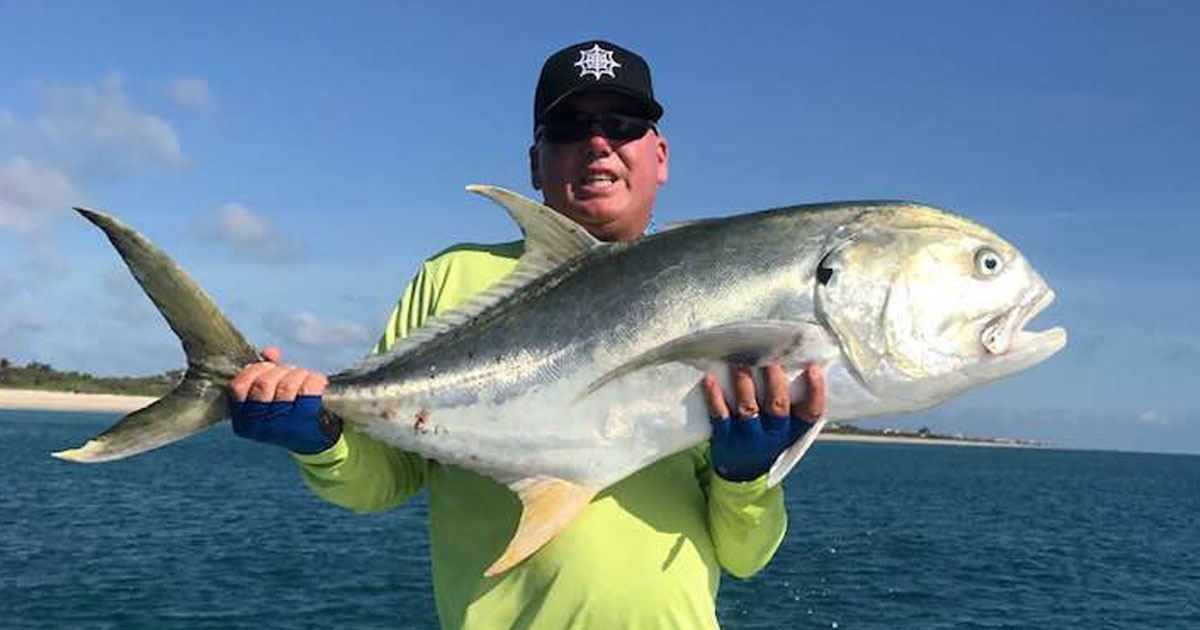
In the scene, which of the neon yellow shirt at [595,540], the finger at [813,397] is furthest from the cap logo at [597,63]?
the finger at [813,397]

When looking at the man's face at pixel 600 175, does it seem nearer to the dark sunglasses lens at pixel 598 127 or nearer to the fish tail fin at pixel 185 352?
the dark sunglasses lens at pixel 598 127

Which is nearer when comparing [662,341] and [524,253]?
[662,341]

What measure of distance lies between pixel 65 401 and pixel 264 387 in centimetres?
13119

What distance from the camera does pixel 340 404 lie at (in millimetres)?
3467

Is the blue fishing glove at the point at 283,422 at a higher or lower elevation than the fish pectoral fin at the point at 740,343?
lower

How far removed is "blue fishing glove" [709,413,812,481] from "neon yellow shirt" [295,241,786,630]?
9cm

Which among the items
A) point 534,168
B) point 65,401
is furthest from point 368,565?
point 65,401

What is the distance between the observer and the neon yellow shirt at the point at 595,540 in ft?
11.2

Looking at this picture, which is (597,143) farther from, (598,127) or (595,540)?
(595,540)

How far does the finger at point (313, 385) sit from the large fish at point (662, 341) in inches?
2.5

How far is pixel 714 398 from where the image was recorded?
316 centimetres

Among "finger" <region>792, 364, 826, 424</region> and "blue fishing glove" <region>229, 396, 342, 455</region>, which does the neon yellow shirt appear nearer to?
"blue fishing glove" <region>229, 396, 342, 455</region>

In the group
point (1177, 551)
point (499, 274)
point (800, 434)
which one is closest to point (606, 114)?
point (499, 274)

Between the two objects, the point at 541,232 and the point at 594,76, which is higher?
the point at 594,76
